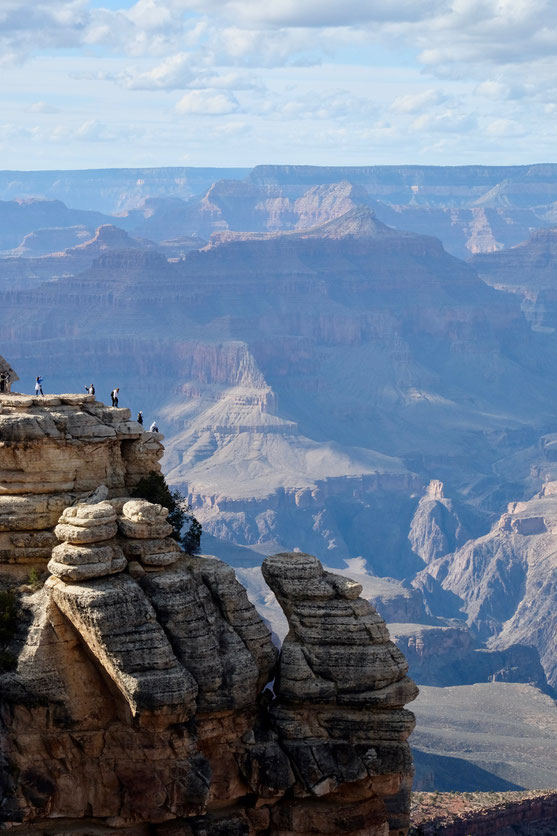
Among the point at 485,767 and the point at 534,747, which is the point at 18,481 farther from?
the point at 534,747

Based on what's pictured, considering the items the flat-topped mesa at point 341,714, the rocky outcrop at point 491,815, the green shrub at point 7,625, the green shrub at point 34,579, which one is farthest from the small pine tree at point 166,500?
the rocky outcrop at point 491,815

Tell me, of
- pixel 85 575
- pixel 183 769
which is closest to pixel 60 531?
pixel 85 575

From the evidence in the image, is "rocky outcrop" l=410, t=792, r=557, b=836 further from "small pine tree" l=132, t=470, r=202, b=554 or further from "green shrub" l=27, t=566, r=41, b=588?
"green shrub" l=27, t=566, r=41, b=588

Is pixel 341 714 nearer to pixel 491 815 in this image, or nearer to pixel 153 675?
pixel 153 675

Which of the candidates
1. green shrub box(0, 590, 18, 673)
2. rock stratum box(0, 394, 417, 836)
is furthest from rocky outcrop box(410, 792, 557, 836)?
green shrub box(0, 590, 18, 673)

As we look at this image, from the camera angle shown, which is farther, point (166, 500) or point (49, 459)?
point (166, 500)

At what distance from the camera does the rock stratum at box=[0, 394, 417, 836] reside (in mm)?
47969

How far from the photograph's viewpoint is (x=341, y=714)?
51500 millimetres

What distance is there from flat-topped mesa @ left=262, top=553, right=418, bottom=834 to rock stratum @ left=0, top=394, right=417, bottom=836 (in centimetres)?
5

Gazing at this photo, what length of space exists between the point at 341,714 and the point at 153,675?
26.2 ft

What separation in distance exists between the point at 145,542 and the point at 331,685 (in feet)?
27.6

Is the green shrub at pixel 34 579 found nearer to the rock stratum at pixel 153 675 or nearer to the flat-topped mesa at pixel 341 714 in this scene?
the rock stratum at pixel 153 675

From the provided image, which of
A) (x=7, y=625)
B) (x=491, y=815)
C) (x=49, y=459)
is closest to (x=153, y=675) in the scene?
(x=7, y=625)

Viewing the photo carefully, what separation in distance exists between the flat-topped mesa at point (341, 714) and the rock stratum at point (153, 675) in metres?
0.05
